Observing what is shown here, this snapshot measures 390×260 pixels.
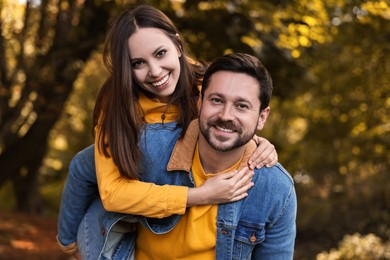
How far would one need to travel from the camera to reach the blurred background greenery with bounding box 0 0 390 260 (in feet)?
19.7

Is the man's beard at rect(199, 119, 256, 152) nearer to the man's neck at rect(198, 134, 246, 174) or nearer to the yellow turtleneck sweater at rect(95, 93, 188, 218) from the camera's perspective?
the man's neck at rect(198, 134, 246, 174)

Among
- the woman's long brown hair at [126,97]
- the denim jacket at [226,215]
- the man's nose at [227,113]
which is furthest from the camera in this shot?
the woman's long brown hair at [126,97]

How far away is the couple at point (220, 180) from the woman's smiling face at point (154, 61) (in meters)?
0.25

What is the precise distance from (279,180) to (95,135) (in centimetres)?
95

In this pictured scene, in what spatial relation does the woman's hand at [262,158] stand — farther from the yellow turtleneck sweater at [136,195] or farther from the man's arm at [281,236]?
the yellow turtleneck sweater at [136,195]

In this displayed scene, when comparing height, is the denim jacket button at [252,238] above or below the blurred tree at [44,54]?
below

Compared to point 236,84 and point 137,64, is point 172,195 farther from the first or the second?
point 137,64

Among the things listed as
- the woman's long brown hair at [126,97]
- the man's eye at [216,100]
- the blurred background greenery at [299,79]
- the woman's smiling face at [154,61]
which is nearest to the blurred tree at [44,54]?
the blurred background greenery at [299,79]

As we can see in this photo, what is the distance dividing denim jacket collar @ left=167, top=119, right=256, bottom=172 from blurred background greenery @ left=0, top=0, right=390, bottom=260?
270cm

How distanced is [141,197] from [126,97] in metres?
0.53

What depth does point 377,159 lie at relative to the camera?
9.02m

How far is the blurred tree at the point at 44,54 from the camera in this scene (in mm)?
6461

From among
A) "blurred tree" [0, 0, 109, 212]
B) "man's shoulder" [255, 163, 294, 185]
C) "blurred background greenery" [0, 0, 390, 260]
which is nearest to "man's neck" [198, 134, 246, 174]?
"man's shoulder" [255, 163, 294, 185]

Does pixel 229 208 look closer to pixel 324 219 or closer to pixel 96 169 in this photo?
pixel 96 169
